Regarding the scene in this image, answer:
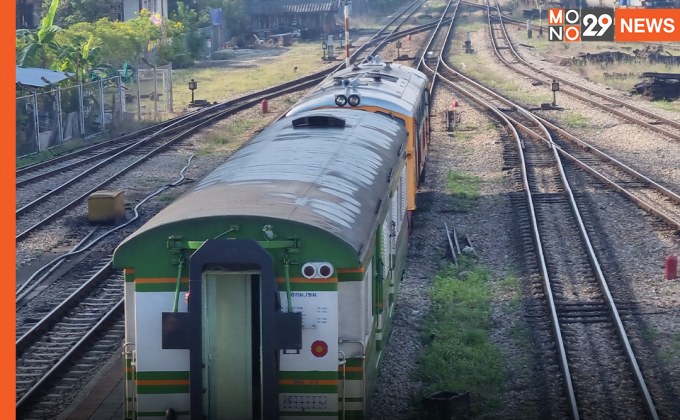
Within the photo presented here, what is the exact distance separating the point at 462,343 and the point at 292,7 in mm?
57716

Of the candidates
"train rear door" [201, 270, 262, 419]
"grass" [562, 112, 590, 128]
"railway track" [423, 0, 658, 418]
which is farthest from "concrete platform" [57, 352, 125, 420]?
"grass" [562, 112, 590, 128]

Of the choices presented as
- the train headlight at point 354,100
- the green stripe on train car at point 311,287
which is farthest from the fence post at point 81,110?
the green stripe on train car at point 311,287

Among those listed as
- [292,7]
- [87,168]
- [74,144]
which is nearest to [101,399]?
[87,168]

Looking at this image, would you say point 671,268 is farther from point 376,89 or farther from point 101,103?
point 101,103

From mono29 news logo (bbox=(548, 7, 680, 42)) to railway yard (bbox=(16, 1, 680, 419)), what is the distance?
22.9m

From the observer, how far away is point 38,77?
29.3 meters

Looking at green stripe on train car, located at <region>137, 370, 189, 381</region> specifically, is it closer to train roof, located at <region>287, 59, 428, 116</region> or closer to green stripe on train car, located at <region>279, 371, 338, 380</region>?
green stripe on train car, located at <region>279, 371, 338, 380</region>

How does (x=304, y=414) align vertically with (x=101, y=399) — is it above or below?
above

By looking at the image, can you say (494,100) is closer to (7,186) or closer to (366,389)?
(366,389)

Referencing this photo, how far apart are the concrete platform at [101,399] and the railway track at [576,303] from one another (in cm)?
429

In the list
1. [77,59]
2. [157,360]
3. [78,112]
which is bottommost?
[157,360]

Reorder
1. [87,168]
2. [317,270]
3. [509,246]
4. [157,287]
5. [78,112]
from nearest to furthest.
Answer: [317,270]
[157,287]
[509,246]
[87,168]
[78,112]

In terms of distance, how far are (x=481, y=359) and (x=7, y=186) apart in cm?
756

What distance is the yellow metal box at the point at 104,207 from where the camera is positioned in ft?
63.5
